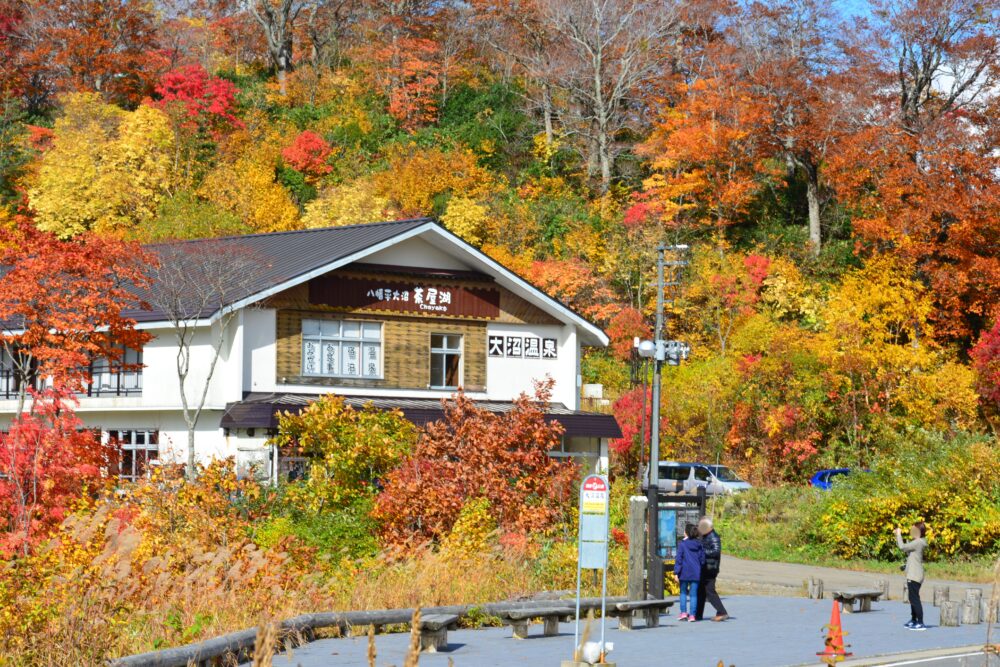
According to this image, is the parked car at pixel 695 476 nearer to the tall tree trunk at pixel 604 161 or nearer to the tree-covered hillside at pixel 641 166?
the tree-covered hillside at pixel 641 166

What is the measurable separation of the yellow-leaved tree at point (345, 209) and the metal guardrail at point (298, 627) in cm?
3684

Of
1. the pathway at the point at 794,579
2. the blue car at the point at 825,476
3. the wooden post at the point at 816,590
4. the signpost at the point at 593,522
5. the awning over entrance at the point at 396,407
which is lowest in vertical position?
the pathway at the point at 794,579

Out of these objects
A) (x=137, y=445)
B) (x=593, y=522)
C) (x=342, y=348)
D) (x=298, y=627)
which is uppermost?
(x=342, y=348)

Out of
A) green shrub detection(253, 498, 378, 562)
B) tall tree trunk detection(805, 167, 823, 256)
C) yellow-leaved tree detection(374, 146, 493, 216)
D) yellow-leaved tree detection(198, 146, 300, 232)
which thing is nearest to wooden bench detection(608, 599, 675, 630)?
green shrub detection(253, 498, 378, 562)

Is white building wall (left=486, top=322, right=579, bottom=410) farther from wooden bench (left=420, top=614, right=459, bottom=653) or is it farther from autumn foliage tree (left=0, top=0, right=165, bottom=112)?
autumn foliage tree (left=0, top=0, right=165, bottom=112)

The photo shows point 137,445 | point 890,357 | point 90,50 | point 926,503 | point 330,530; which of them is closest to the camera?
point 330,530

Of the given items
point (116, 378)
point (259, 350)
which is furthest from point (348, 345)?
point (116, 378)

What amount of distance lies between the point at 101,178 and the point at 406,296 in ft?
74.7

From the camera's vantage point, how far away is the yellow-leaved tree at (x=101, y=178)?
55.8 metres

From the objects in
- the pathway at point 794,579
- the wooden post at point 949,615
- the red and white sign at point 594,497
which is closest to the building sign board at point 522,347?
the pathway at point 794,579

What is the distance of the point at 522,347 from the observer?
4034cm

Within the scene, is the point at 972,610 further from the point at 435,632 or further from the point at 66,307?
the point at 66,307

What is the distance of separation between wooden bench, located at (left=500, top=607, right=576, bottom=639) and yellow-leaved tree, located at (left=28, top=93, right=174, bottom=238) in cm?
3997

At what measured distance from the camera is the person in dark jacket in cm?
1994
